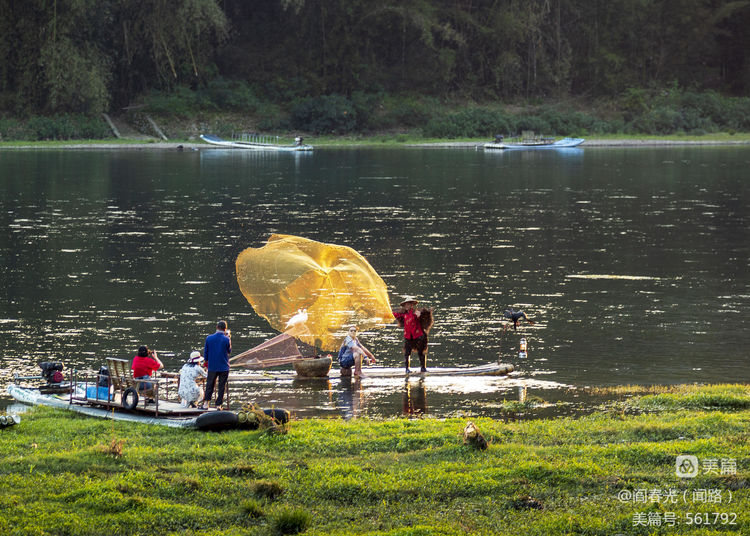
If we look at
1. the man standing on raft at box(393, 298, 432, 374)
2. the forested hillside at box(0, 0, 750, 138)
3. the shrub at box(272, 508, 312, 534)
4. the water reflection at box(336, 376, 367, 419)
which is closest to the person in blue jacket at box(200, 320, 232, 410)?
the water reflection at box(336, 376, 367, 419)

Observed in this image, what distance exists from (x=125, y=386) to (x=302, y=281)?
244 inches

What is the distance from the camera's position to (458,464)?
17.2 metres

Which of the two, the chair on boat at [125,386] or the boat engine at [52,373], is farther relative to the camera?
the boat engine at [52,373]

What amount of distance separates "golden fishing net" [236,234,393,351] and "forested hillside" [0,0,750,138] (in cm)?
9629

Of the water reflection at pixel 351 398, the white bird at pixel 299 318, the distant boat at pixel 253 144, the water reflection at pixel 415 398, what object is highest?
the distant boat at pixel 253 144

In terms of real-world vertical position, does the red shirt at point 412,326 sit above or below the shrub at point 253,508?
above

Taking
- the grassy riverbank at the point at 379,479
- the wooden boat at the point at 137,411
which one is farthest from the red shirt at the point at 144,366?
the grassy riverbank at the point at 379,479

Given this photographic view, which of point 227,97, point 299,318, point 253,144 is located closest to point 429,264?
point 299,318

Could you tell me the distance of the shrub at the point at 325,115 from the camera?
13100cm

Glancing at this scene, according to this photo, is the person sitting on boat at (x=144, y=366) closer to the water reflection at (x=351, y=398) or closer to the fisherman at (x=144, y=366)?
the fisherman at (x=144, y=366)

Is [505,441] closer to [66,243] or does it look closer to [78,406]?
[78,406]

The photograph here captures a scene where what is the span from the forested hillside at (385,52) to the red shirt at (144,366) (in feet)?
333

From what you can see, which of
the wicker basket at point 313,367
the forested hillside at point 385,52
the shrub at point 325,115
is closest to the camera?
the wicker basket at point 313,367

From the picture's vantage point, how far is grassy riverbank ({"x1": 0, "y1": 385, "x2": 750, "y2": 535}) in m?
14.6
